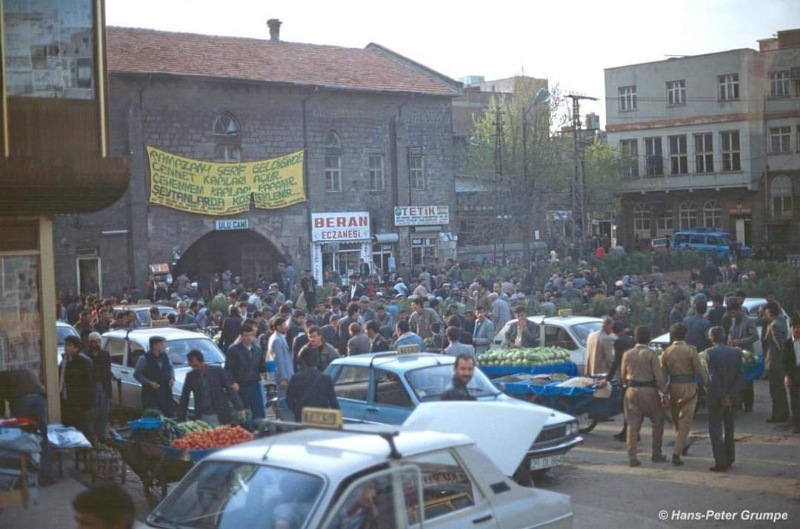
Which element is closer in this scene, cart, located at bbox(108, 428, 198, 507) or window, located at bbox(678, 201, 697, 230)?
cart, located at bbox(108, 428, 198, 507)

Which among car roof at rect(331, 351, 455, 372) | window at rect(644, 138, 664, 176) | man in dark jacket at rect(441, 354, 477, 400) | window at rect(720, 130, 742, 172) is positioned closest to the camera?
man in dark jacket at rect(441, 354, 477, 400)

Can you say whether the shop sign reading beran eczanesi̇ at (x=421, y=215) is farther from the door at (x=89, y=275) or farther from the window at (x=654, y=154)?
the window at (x=654, y=154)

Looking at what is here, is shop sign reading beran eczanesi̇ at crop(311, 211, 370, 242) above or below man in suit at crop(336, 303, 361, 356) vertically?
above

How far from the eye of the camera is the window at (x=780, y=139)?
43688mm

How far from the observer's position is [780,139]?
44531 mm

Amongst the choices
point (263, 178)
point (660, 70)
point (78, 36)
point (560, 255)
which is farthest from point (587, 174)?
point (78, 36)

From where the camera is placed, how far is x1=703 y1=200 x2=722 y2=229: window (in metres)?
53.0

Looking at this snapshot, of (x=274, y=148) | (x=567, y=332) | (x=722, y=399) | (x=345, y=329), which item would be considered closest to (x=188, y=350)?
(x=345, y=329)

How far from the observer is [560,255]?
47.9 meters

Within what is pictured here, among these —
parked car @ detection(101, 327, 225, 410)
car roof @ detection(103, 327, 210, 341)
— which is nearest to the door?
car roof @ detection(103, 327, 210, 341)

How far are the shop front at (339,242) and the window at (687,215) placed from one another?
68.4 feet

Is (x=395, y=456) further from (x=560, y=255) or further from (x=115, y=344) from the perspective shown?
(x=560, y=255)

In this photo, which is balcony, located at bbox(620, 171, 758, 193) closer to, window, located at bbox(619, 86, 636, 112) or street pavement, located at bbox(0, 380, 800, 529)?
window, located at bbox(619, 86, 636, 112)

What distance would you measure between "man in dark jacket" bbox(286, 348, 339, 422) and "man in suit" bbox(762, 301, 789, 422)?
7018 millimetres
